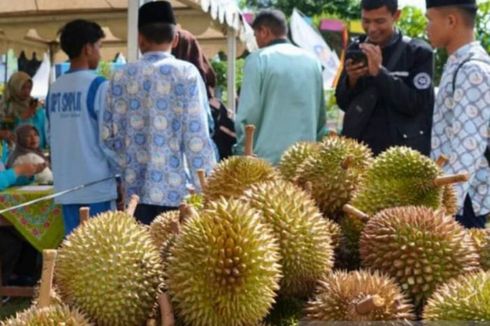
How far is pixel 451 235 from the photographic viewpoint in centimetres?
123

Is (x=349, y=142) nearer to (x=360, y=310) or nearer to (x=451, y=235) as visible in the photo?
(x=451, y=235)

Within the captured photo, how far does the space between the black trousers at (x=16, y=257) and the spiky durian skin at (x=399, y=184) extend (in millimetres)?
3421

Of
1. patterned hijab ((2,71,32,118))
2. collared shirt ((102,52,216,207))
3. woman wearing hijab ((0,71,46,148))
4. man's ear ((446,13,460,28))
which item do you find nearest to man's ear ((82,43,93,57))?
collared shirt ((102,52,216,207))

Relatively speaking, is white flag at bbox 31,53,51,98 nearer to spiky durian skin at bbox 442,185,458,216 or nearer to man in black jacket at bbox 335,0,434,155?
man in black jacket at bbox 335,0,434,155

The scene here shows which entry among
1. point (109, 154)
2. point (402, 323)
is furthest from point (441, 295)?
point (109, 154)

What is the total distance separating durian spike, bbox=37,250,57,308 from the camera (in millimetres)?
1102

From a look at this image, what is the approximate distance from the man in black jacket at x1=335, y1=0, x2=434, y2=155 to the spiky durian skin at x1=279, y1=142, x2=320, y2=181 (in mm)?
1234

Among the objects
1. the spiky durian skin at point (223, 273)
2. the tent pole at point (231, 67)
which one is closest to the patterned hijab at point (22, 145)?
the tent pole at point (231, 67)

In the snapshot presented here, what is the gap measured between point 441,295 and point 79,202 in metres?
2.61

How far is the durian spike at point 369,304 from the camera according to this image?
1.06 metres

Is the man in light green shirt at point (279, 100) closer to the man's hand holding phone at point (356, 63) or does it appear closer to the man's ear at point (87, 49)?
the man's hand holding phone at point (356, 63)

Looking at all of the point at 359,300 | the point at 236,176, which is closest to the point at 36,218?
the point at 236,176

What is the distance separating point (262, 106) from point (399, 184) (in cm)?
222

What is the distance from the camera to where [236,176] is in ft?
5.02
